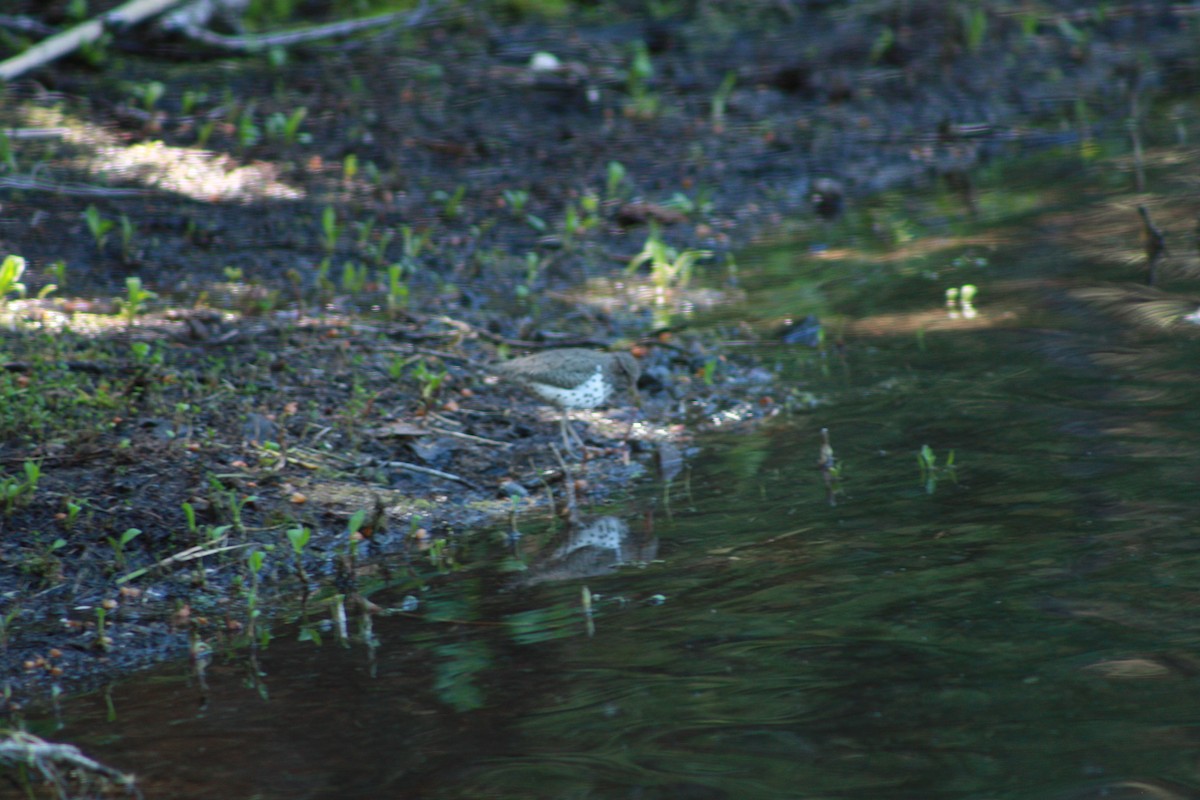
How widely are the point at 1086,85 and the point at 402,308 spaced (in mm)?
9846

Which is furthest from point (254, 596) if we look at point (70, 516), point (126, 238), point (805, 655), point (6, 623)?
point (126, 238)

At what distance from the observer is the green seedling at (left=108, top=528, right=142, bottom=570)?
5.71 metres

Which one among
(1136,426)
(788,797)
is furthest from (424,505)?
(1136,426)

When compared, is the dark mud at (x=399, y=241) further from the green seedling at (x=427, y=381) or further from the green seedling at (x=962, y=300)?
the green seedling at (x=962, y=300)

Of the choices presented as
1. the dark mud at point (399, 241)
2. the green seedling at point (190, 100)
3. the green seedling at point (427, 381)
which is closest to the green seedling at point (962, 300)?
the dark mud at point (399, 241)

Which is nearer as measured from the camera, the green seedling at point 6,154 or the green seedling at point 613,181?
the green seedling at point 6,154

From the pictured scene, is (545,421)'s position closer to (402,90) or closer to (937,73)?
(402,90)

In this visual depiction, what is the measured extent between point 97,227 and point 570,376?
4416 millimetres

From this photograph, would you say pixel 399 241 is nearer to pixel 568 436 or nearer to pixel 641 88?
pixel 568 436

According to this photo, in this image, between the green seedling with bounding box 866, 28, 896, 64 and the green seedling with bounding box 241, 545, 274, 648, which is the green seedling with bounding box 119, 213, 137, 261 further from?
the green seedling with bounding box 866, 28, 896, 64

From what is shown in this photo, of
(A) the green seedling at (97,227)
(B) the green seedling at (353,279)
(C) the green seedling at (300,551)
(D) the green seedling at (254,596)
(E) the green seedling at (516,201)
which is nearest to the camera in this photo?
(D) the green seedling at (254,596)

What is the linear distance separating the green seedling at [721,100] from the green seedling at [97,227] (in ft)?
21.6

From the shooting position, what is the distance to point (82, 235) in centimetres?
977

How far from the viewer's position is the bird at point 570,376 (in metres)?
6.96
